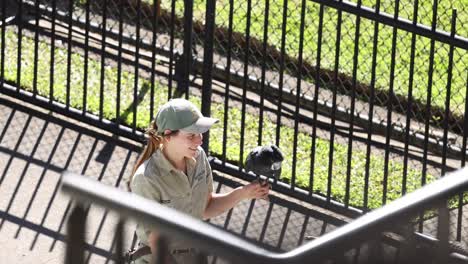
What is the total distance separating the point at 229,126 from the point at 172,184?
3.38 meters

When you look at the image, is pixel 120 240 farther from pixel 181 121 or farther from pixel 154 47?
pixel 154 47

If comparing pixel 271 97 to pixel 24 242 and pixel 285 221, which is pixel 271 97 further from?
pixel 24 242

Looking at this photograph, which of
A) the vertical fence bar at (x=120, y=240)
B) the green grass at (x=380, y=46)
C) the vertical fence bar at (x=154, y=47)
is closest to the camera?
the vertical fence bar at (x=120, y=240)

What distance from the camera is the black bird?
263 inches

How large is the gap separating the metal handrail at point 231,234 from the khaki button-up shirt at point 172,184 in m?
2.51

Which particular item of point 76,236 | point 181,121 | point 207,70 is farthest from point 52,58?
point 76,236

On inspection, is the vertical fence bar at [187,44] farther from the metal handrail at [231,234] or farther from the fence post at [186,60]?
the metal handrail at [231,234]

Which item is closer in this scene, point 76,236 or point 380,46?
point 76,236

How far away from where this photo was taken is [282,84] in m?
8.75

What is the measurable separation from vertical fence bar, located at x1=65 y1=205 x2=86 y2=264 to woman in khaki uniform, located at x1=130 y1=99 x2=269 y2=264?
2341 mm

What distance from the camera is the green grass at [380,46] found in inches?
427

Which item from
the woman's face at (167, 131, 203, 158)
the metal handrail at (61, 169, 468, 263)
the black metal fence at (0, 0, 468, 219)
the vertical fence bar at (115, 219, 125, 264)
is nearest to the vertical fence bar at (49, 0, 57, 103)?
the black metal fence at (0, 0, 468, 219)

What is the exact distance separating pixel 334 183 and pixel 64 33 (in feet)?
9.49

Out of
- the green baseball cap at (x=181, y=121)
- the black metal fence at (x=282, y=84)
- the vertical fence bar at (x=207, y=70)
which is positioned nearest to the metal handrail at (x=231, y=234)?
the green baseball cap at (x=181, y=121)
